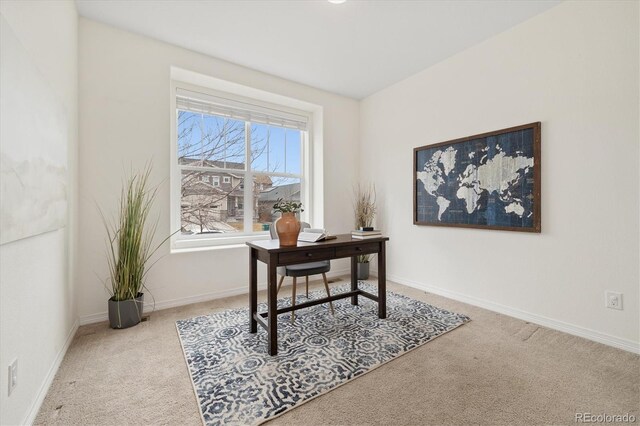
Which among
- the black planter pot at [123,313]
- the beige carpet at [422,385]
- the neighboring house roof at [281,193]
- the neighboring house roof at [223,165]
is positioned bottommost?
the beige carpet at [422,385]

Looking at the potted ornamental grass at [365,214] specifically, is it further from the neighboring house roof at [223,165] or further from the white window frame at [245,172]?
the neighboring house roof at [223,165]

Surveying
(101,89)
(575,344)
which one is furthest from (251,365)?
(101,89)

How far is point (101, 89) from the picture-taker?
2574 mm

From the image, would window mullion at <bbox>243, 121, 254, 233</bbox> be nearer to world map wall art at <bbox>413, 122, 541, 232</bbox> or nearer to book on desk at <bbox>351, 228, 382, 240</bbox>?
book on desk at <bbox>351, 228, 382, 240</bbox>

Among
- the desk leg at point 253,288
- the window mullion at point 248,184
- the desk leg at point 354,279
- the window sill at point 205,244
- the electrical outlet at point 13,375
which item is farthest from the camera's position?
the window mullion at point 248,184

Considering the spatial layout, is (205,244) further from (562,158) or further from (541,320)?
(562,158)

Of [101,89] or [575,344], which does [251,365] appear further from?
[101,89]

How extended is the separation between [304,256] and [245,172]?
204cm

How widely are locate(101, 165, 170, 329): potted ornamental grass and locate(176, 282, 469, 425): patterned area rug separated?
48 centimetres

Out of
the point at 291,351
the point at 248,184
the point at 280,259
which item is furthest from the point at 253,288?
the point at 248,184

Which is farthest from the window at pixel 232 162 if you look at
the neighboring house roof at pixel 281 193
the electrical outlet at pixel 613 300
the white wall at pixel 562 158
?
the electrical outlet at pixel 613 300

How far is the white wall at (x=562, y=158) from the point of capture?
203cm

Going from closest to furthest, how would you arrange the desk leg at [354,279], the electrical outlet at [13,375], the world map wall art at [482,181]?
the electrical outlet at [13,375] < the world map wall art at [482,181] < the desk leg at [354,279]

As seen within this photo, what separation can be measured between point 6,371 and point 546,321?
349cm
